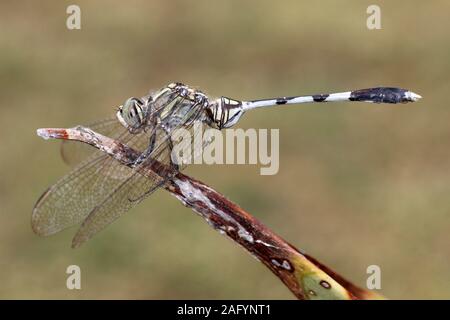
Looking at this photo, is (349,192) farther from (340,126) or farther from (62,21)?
(62,21)

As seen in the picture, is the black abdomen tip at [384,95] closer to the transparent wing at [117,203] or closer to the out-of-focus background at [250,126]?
the transparent wing at [117,203]

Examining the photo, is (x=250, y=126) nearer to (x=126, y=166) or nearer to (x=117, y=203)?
(x=117, y=203)

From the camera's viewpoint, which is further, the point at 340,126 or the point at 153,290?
the point at 340,126

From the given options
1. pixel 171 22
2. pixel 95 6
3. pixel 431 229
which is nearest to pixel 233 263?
pixel 431 229

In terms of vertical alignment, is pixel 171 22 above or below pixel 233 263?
above

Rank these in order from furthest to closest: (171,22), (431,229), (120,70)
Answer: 1. (171,22)
2. (120,70)
3. (431,229)
